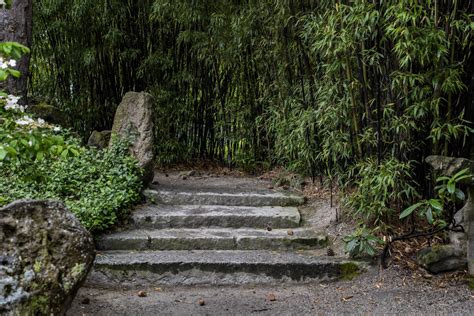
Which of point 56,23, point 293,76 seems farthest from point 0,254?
point 56,23

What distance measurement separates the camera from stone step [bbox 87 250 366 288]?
11.8ft

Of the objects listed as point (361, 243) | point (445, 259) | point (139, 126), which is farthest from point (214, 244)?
point (445, 259)

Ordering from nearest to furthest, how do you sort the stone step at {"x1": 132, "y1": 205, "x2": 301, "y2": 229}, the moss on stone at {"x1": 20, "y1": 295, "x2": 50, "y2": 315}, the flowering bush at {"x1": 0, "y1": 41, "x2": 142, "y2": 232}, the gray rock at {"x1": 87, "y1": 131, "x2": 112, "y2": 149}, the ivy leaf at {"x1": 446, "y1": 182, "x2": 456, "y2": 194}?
the moss on stone at {"x1": 20, "y1": 295, "x2": 50, "y2": 315}
the ivy leaf at {"x1": 446, "y1": 182, "x2": 456, "y2": 194}
the flowering bush at {"x1": 0, "y1": 41, "x2": 142, "y2": 232}
the stone step at {"x1": 132, "y1": 205, "x2": 301, "y2": 229}
the gray rock at {"x1": 87, "y1": 131, "x2": 112, "y2": 149}

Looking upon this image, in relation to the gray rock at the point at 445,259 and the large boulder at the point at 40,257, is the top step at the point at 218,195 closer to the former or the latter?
the gray rock at the point at 445,259

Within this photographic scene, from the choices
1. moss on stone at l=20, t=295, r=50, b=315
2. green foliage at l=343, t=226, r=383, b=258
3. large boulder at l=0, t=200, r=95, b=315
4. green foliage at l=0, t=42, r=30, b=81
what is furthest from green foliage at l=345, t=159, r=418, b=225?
green foliage at l=0, t=42, r=30, b=81

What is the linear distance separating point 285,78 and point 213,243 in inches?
88.2

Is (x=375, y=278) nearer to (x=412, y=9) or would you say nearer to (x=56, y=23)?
(x=412, y=9)

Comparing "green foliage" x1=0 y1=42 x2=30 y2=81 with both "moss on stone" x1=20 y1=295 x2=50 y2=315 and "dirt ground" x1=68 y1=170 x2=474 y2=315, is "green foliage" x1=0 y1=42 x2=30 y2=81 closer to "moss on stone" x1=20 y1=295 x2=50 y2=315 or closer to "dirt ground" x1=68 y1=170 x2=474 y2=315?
"moss on stone" x1=20 y1=295 x2=50 y2=315

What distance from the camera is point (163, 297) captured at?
3445 mm

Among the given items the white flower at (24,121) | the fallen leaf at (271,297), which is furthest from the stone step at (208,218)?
the white flower at (24,121)

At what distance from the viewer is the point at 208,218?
171 inches

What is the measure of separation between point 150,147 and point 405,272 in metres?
2.43

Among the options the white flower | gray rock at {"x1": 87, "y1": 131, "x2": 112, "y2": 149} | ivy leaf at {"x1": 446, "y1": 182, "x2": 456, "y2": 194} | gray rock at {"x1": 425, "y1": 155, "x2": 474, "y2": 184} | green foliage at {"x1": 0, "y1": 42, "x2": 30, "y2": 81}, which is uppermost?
green foliage at {"x1": 0, "y1": 42, "x2": 30, "y2": 81}

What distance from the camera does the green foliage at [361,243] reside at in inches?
141
